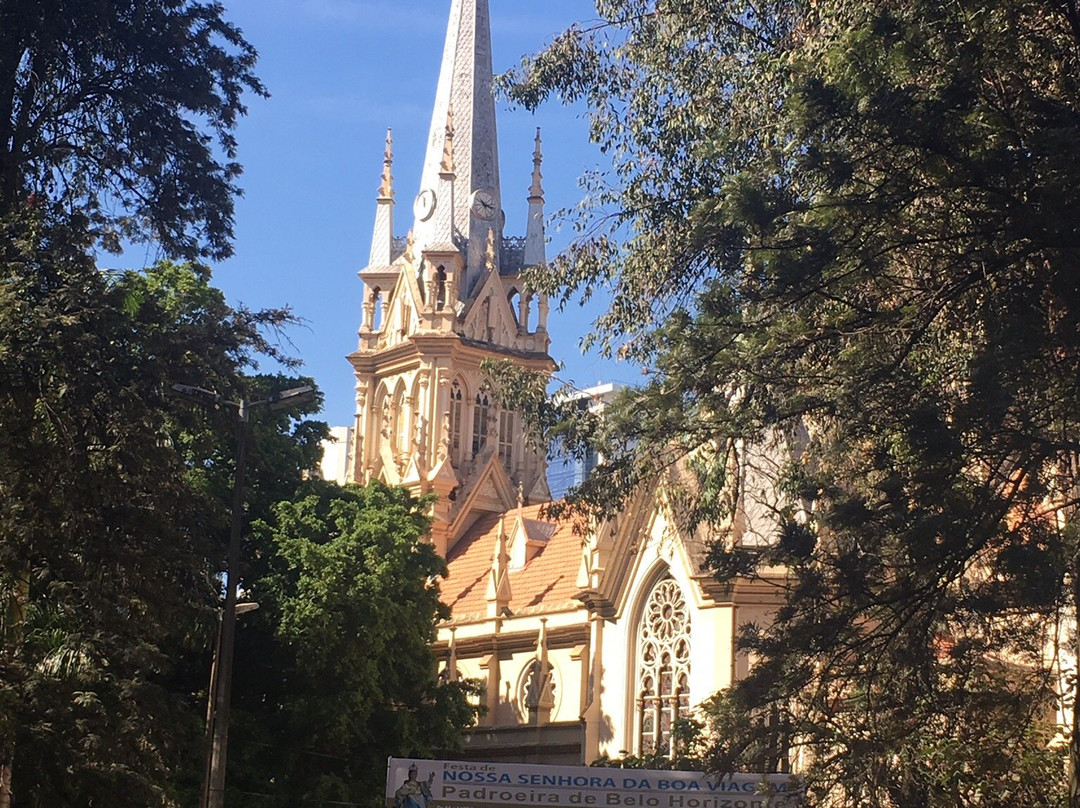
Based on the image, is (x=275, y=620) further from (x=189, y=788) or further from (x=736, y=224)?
(x=736, y=224)

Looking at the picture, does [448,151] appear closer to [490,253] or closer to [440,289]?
[490,253]

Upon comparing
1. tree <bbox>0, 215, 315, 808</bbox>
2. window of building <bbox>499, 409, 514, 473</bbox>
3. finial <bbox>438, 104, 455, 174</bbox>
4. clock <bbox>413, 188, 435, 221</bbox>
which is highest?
finial <bbox>438, 104, 455, 174</bbox>

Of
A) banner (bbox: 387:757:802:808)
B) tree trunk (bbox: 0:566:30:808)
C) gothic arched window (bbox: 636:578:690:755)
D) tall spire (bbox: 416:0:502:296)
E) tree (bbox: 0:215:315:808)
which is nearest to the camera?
tree (bbox: 0:215:315:808)

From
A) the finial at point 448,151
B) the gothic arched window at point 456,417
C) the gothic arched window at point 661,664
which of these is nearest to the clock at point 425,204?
the finial at point 448,151

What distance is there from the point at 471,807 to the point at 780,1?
520 inches

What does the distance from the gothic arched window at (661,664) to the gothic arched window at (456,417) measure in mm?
22384

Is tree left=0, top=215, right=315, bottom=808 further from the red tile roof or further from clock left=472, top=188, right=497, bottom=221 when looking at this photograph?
clock left=472, top=188, right=497, bottom=221

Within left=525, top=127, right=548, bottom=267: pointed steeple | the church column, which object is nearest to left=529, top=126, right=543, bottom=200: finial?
left=525, top=127, right=548, bottom=267: pointed steeple

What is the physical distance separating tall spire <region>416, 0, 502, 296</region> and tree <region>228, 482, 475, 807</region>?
107ft

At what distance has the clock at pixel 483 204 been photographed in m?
71.8

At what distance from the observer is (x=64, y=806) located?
2125 cm

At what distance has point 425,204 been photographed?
234 feet

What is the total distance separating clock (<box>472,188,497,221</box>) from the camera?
71.8 meters

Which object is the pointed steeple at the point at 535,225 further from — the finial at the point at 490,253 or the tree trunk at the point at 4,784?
the tree trunk at the point at 4,784
